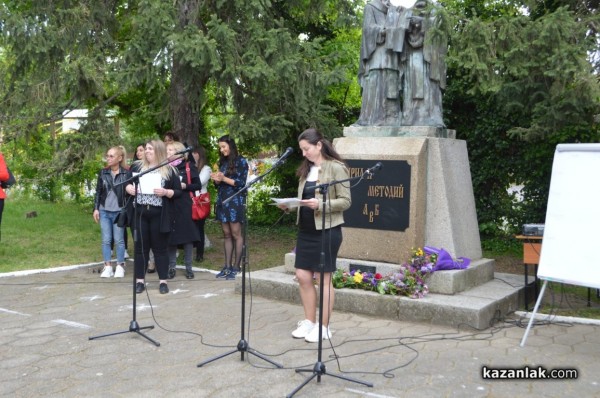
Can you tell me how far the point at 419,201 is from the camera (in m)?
6.66

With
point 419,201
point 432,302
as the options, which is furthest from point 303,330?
point 419,201

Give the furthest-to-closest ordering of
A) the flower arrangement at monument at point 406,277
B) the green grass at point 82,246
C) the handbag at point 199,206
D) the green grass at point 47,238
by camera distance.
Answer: the green grass at point 47,238, the handbag at point 199,206, the green grass at point 82,246, the flower arrangement at monument at point 406,277

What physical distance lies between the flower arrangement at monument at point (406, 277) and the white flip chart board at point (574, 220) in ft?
4.29

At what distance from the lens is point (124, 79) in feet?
28.2

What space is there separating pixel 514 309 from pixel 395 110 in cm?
258

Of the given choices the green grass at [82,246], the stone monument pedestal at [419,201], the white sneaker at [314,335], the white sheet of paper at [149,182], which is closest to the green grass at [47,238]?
the green grass at [82,246]

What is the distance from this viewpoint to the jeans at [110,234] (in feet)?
26.8

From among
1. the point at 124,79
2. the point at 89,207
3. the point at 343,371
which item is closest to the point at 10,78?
the point at 124,79

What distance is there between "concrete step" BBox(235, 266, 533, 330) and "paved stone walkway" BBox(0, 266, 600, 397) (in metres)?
0.10

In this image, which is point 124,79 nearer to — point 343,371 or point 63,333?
point 63,333

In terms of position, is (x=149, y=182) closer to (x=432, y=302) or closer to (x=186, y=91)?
(x=186, y=91)

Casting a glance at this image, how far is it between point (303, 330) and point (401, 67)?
3462 millimetres

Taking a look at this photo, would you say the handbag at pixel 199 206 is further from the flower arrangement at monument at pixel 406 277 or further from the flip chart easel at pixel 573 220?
the flip chart easel at pixel 573 220

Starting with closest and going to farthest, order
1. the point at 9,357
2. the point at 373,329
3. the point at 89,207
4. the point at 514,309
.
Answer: the point at 9,357
the point at 373,329
the point at 514,309
the point at 89,207
